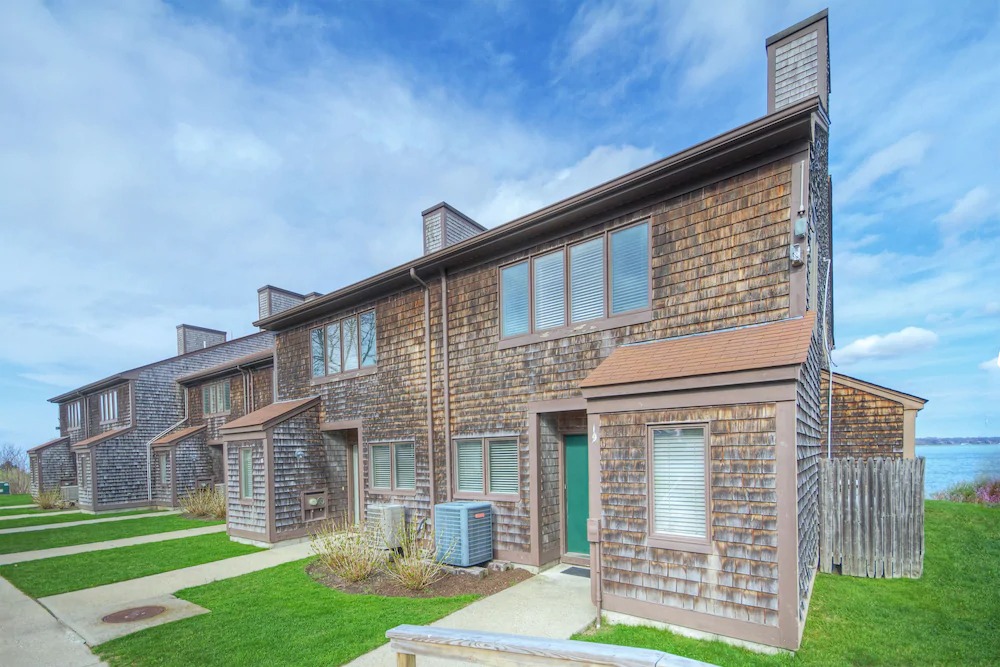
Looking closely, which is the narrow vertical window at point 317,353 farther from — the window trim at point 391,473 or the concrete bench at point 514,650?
the concrete bench at point 514,650

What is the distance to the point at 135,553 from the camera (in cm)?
1129

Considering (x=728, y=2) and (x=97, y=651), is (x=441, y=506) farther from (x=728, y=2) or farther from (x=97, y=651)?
(x=728, y=2)

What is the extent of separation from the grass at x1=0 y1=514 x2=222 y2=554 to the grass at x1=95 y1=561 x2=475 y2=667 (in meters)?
8.73

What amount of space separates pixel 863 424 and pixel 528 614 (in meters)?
9.74

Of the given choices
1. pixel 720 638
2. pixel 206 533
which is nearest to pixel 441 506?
pixel 720 638

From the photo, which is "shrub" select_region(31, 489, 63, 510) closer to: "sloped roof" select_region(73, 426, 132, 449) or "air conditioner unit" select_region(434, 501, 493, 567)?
"sloped roof" select_region(73, 426, 132, 449)

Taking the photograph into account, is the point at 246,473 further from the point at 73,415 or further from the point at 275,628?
the point at 73,415

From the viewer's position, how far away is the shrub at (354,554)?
792 cm

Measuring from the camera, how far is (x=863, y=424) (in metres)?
11.3

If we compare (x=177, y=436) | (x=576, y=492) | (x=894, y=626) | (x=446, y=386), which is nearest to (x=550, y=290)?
(x=446, y=386)

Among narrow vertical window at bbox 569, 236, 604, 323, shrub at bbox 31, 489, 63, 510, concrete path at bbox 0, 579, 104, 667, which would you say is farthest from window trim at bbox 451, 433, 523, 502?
shrub at bbox 31, 489, 63, 510

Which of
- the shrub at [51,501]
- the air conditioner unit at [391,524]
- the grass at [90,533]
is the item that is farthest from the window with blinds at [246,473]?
the shrub at [51,501]

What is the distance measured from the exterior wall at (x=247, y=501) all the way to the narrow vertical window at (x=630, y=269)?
30.7 feet

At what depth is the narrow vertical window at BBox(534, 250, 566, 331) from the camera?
823 cm
